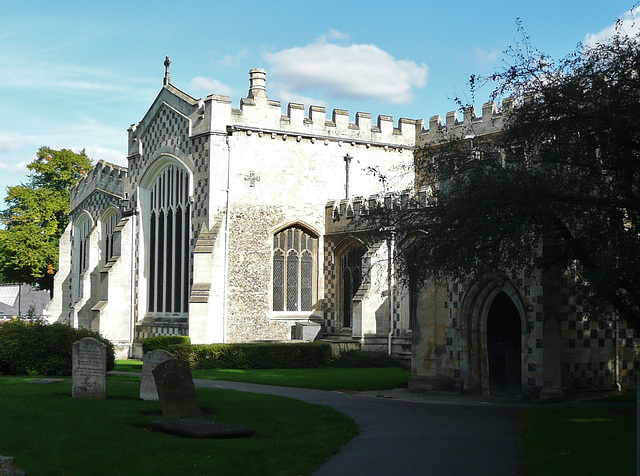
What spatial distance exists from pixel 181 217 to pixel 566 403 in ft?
62.2

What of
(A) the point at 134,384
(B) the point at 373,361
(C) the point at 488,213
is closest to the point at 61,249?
(B) the point at 373,361

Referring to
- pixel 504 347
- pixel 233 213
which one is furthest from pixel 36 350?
pixel 504 347

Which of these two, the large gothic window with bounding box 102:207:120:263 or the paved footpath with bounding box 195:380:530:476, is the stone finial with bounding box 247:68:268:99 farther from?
the paved footpath with bounding box 195:380:530:476

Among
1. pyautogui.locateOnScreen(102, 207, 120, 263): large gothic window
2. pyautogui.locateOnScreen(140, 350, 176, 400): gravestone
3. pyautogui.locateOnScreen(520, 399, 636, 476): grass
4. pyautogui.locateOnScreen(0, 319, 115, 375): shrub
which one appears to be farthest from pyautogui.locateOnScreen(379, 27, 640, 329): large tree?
pyautogui.locateOnScreen(102, 207, 120, 263): large gothic window

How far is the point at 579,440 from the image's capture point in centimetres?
1261

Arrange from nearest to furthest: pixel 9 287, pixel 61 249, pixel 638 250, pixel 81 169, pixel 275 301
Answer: pixel 638 250, pixel 275 301, pixel 61 249, pixel 81 169, pixel 9 287

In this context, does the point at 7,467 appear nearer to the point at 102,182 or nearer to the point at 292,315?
the point at 292,315

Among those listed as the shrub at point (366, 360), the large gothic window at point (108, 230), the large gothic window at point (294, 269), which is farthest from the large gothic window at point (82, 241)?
the shrub at point (366, 360)

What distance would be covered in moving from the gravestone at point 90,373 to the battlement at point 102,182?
21765 mm

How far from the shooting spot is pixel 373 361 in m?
28.7

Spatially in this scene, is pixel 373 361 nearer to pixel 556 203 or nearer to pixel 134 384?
pixel 134 384

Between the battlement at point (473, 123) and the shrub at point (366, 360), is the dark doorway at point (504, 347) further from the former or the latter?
the battlement at point (473, 123)

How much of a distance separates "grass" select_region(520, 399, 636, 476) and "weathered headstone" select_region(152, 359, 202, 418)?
5.73 metres

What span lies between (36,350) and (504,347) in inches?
486
